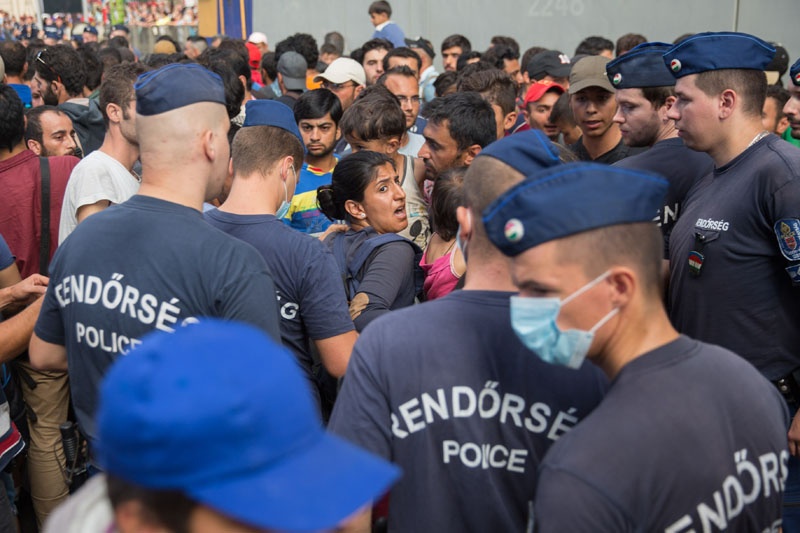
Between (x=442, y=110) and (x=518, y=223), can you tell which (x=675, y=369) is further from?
(x=442, y=110)

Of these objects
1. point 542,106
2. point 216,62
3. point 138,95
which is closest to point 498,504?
point 138,95

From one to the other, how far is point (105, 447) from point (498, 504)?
125 cm

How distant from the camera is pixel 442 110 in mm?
5051

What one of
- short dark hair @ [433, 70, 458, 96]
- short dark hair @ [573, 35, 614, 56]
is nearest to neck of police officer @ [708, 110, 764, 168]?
short dark hair @ [433, 70, 458, 96]

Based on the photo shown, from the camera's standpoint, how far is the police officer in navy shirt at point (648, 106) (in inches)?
163

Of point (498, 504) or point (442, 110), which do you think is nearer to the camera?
point (498, 504)

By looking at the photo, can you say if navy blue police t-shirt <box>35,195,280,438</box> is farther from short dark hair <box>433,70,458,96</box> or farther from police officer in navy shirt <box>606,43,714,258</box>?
short dark hair <box>433,70,458,96</box>

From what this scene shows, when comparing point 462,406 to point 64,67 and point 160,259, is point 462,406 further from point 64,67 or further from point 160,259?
point 64,67

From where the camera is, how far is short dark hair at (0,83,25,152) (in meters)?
4.32

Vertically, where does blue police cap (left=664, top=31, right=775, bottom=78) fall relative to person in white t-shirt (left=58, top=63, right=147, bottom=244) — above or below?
above

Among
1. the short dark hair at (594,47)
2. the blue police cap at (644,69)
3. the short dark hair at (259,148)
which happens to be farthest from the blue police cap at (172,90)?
the short dark hair at (594,47)

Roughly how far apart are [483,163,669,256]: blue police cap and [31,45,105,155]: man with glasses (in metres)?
6.10

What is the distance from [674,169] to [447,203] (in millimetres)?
1196

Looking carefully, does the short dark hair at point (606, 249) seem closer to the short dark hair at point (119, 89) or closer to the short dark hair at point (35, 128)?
the short dark hair at point (119, 89)
